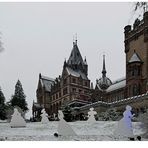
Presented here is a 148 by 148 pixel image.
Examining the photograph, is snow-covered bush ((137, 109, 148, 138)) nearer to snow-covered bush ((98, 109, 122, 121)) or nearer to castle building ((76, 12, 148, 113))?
castle building ((76, 12, 148, 113))

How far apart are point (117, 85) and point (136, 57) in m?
0.54

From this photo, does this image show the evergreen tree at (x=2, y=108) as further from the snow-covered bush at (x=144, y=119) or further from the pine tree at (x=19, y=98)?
the snow-covered bush at (x=144, y=119)

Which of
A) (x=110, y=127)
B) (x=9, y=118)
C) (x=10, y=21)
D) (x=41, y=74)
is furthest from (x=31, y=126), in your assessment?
(x=10, y=21)

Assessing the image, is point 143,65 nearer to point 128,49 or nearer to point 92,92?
point 128,49

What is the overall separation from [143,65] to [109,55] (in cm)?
61

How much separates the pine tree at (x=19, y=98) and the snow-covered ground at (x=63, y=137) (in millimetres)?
299

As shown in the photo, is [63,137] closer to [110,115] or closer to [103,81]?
[110,115]

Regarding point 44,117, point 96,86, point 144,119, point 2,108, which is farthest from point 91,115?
point 2,108

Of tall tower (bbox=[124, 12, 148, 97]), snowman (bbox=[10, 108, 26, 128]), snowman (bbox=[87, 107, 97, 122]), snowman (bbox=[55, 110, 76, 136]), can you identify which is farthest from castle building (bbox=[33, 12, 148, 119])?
snowman (bbox=[55, 110, 76, 136])

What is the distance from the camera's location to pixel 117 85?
232 inches

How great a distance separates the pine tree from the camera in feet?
17.1

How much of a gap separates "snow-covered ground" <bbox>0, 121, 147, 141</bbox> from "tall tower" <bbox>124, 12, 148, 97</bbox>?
76 cm

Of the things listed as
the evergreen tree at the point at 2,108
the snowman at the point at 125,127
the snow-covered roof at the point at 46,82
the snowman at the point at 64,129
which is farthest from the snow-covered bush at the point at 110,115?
the evergreen tree at the point at 2,108

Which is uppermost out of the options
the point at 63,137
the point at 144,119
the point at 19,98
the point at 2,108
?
the point at 19,98
